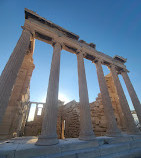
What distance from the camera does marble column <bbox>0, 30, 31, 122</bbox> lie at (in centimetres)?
369

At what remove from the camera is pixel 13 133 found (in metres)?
5.66

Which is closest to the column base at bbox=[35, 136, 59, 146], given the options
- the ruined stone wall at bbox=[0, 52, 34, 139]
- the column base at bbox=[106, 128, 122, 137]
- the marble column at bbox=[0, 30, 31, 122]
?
the marble column at bbox=[0, 30, 31, 122]

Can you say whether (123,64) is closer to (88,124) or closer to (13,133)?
(88,124)

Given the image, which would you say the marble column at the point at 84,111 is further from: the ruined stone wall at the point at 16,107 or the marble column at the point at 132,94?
the marble column at the point at 132,94

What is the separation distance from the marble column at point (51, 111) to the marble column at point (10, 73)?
1905 millimetres

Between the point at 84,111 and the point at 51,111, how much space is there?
2.26 meters

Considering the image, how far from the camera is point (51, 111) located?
14.6 ft

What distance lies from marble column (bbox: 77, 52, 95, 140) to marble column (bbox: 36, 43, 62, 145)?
180cm

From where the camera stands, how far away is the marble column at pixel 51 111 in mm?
3736

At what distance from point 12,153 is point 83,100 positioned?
4349 mm

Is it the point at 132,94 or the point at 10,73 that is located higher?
the point at 132,94

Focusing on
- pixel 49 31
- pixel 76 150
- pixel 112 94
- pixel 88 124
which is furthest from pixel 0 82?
pixel 112 94

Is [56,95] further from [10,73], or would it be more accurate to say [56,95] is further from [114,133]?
[114,133]

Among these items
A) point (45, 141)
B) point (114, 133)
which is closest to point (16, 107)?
point (45, 141)
